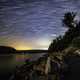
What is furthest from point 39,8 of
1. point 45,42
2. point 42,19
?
point 45,42

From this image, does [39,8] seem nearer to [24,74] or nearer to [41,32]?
[41,32]

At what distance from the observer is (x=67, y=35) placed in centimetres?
310

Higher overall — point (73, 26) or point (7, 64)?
point (73, 26)

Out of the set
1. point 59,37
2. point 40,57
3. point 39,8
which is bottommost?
point 40,57

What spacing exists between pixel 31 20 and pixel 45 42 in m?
0.27

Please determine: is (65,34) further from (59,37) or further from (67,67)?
(67,67)

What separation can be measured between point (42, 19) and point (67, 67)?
0.55m

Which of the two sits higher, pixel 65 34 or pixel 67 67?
pixel 65 34

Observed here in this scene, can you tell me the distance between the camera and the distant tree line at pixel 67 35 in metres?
3.07

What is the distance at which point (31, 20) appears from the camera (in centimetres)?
313

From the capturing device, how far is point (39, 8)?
3115 mm

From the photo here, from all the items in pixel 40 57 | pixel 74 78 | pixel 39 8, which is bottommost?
pixel 74 78

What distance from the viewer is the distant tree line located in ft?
10.1

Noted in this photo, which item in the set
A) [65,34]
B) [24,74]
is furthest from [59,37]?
[24,74]
